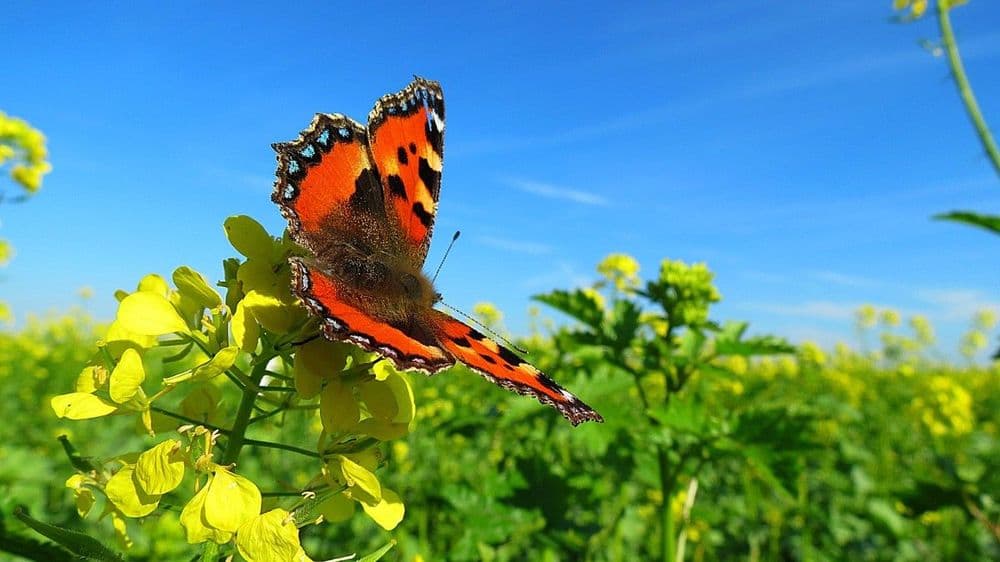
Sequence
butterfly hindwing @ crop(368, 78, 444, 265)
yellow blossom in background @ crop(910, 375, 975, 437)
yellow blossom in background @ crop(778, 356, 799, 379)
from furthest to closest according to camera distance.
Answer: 1. yellow blossom in background @ crop(778, 356, 799, 379)
2. yellow blossom in background @ crop(910, 375, 975, 437)
3. butterfly hindwing @ crop(368, 78, 444, 265)

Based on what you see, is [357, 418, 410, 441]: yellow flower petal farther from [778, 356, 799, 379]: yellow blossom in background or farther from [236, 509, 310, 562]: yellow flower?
[778, 356, 799, 379]: yellow blossom in background

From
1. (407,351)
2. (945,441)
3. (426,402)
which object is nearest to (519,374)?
(407,351)

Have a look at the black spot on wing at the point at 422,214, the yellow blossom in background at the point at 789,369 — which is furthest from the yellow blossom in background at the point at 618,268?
the yellow blossom in background at the point at 789,369

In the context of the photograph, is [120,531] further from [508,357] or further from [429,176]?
[429,176]

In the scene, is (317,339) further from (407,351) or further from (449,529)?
(449,529)

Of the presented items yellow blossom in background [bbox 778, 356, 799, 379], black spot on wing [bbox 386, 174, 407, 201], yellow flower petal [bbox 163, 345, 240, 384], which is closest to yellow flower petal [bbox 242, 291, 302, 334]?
yellow flower petal [bbox 163, 345, 240, 384]

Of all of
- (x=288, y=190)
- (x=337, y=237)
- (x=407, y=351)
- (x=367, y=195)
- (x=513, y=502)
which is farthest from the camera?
(x=513, y=502)
